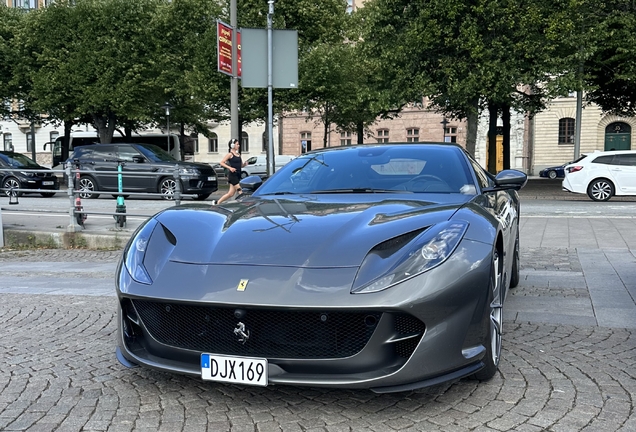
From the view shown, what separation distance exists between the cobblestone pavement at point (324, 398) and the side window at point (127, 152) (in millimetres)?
17418

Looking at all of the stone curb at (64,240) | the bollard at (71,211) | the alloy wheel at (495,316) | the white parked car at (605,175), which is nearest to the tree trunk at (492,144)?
the white parked car at (605,175)

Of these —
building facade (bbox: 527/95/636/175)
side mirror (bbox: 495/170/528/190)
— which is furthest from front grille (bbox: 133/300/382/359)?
building facade (bbox: 527/95/636/175)

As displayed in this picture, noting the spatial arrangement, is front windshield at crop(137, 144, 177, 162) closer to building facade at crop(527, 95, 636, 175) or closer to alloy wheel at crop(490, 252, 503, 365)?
alloy wheel at crop(490, 252, 503, 365)

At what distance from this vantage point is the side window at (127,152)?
20.8 metres

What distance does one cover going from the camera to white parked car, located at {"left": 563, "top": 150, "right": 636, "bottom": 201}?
18.1 m

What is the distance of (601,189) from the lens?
18.5m

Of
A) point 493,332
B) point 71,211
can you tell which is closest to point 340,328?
point 493,332

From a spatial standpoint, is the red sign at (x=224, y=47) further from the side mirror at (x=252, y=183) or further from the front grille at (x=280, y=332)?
the front grille at (x=280, y=332)

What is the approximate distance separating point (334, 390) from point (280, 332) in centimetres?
69

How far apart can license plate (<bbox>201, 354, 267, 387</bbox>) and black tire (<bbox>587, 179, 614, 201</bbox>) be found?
18.1 m

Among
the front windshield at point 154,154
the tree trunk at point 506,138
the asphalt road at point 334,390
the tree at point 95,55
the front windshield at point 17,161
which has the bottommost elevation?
the asphalt road at point 334,390

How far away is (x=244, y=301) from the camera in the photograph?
8.70 ft

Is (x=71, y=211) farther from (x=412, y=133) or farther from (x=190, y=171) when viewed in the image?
(x=412, y=133)

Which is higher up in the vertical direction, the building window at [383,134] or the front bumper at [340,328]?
the building window at [383,134]
